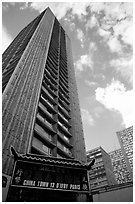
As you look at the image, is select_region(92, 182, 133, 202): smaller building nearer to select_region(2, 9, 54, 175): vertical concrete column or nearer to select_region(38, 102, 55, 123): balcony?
select_region(2, 9, 54, 175): vertical concrete column

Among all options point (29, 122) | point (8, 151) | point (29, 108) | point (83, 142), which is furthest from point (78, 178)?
point (83, 142)

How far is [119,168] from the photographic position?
99875mm

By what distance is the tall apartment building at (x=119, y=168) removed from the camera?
9176 cm

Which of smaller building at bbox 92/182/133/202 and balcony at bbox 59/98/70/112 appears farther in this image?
balcony at bbox 59/98/70/112

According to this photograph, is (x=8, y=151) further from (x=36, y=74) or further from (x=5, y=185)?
(x=36, y=74)

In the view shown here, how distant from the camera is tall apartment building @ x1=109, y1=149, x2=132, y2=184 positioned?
3613 inches

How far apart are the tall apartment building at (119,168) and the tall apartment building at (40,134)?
78.6 m

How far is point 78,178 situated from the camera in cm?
1236

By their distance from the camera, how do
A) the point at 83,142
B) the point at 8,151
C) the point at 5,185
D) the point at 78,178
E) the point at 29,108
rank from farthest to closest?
the point at 83,142
the point at 29,108
the point at 8,151
the point at 78,178
the point at 5,185

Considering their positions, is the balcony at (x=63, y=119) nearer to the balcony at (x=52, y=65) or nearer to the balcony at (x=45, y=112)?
the balcony at (x=45, y=112)

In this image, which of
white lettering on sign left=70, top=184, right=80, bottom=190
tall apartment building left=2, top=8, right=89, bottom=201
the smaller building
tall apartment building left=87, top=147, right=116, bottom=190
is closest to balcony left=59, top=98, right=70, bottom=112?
tall apartment building left=2, top=8, right=89, bottom=201

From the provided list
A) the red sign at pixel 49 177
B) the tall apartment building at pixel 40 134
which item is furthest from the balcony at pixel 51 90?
the red sign at pixel 49 177

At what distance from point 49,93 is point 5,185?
1772 cm

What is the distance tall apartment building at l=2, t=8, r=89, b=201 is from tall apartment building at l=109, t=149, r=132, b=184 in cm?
7864
